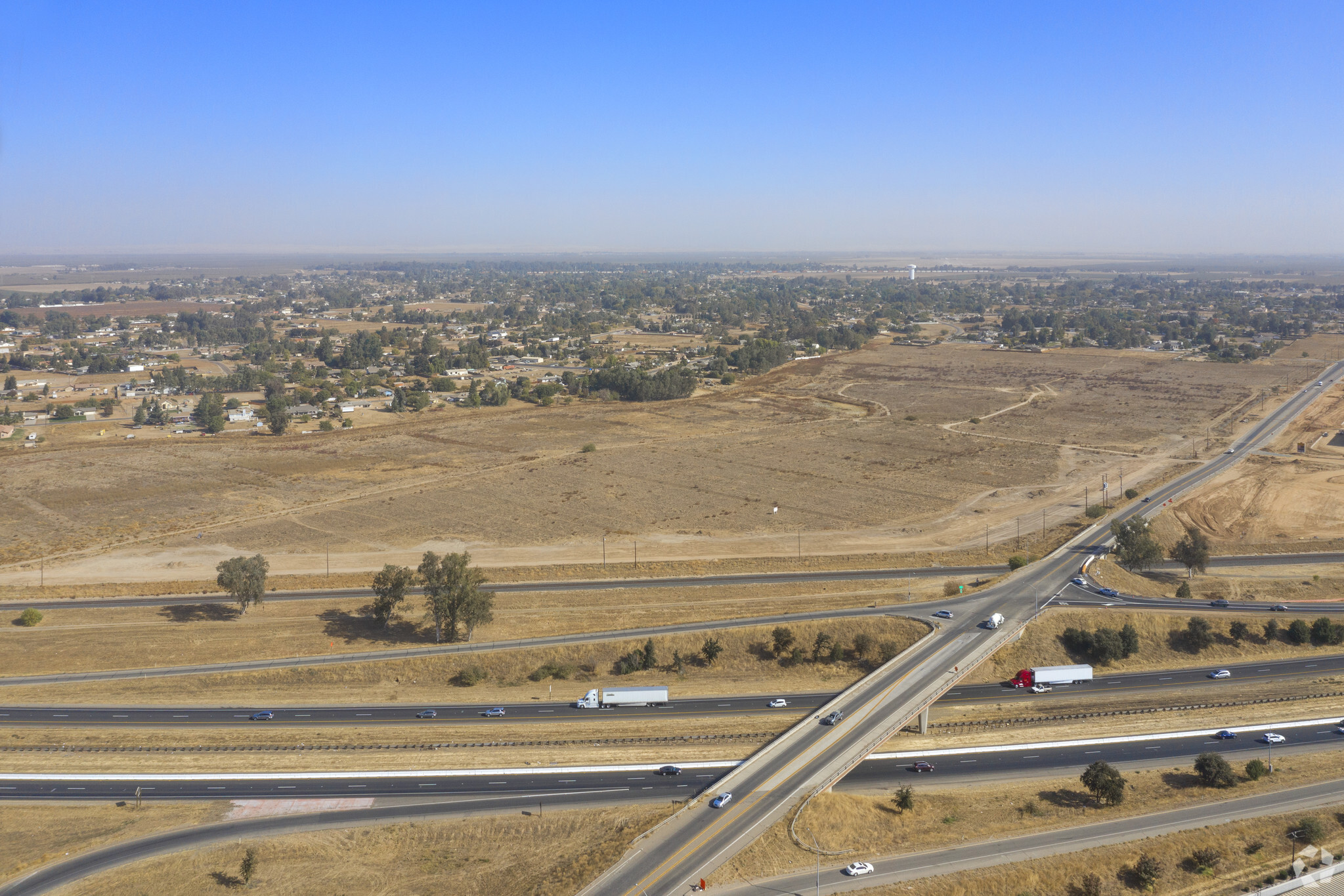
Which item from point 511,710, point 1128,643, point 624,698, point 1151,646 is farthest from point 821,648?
point 1151,646

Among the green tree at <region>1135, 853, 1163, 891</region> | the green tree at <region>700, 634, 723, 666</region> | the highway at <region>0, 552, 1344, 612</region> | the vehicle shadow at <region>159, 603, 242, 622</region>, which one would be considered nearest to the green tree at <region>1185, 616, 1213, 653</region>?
the highway at <region>0, 552, 1344, 612</region>

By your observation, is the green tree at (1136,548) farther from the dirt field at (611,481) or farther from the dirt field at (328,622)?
the dirt field at (328,622)

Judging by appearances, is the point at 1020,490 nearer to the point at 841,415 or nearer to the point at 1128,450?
the point at 1128,450

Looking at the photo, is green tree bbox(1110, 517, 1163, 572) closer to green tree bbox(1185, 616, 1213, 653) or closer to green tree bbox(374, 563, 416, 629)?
green tree bbox(1185, 616, 1213, 653)

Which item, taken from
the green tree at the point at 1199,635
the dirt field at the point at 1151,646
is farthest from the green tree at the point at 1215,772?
the green tree at the point at 1199,635

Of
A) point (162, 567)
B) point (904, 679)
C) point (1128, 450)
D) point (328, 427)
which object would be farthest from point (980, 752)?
point (328, 427)

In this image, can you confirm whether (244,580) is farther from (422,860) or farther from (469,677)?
(422,860)
